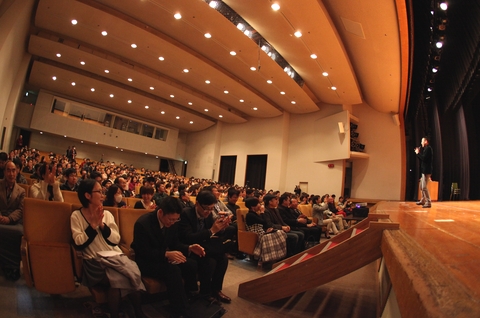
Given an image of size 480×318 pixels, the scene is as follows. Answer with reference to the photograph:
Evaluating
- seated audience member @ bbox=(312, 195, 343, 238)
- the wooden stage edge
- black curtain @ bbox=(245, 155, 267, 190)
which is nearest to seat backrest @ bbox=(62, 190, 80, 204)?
the wooden stage edge

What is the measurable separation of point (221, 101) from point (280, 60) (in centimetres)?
602

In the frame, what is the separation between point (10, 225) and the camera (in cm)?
235

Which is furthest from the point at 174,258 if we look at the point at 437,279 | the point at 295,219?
the point at 295,219

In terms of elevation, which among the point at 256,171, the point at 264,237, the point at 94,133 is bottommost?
the point at 264,237

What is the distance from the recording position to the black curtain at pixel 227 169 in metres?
16.9

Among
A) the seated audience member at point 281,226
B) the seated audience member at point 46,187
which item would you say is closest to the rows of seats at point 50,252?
the seated audience member at point 46,187

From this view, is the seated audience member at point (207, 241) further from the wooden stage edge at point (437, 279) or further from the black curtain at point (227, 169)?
the black curtain at point (227, 169)

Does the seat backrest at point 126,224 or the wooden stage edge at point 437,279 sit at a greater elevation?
the wooden stage edge at point 437,279

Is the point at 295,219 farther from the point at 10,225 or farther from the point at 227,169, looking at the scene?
the point at 227,169

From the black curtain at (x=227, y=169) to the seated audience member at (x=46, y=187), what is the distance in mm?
13996

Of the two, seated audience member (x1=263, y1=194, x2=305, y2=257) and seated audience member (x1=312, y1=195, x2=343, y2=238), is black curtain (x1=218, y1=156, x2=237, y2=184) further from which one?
seated audience member (x1=263, y1=194, x2=305, y2=257)

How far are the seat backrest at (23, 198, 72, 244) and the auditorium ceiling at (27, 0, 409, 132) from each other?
21.0ft

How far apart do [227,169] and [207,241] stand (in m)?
14.8

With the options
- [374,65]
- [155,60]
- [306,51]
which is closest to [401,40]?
[374,65]
